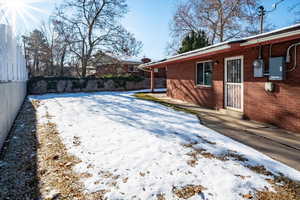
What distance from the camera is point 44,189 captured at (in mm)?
2594

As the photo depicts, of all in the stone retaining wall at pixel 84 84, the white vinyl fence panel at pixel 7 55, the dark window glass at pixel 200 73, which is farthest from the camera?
the stone retaining wall at pixel 84 84

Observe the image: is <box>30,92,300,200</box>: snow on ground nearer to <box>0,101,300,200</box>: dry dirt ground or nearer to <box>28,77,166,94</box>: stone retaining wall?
<box>0,101,300,200</box>: dry dirt ground

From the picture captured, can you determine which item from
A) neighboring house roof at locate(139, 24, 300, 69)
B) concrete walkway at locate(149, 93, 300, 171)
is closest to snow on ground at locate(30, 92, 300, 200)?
concrete walkway at locate(149, 93, 300, 171)

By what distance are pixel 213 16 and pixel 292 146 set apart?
21379mm

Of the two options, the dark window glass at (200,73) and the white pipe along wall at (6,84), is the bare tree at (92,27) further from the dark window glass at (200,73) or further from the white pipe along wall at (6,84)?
the white pipe along wall at (6,84)

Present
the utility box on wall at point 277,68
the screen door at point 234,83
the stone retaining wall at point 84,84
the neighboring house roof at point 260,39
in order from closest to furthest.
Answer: the neighboring house roof at point 260,39
the utility box on wall at point 277,68
the screen door at point 234,83
the stone retaining wall at point 84,84

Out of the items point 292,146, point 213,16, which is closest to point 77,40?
point 213,16

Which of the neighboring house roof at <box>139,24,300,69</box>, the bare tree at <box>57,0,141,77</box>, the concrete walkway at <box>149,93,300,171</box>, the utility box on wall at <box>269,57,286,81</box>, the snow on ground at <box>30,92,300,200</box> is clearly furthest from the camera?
the bare tree at <box>57,0,141,77</box>

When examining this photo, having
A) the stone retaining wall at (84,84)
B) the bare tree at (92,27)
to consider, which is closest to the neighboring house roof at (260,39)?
Answer: the stone retaining wall at (84,84)

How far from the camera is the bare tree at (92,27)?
20.4m

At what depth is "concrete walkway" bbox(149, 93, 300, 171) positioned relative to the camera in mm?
3542

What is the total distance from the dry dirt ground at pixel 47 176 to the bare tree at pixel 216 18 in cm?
2105

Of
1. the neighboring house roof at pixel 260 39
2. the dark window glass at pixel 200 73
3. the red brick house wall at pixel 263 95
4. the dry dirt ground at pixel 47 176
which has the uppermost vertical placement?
the neighboring house roof at pixel 260 39

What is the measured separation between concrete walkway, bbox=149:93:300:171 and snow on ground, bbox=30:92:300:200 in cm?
28
